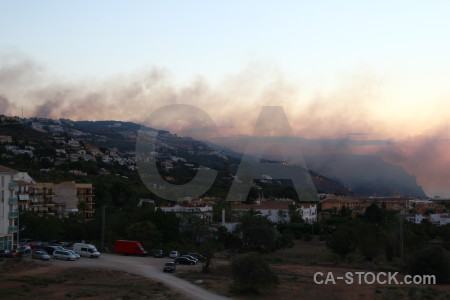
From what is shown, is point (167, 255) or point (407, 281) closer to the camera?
point (407, 281)

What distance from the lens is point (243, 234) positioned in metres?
41.1

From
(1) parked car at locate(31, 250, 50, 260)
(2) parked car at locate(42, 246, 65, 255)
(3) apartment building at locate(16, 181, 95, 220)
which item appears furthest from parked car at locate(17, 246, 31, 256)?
(3) apartment building at locate(16, 181, 95, 220)

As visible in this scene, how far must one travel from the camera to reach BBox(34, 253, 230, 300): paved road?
71.8 feet

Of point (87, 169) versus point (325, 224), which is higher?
point (87, 169)

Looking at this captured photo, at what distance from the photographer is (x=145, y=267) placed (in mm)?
28984

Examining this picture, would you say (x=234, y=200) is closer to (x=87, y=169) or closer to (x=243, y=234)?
(x=87, y=169)

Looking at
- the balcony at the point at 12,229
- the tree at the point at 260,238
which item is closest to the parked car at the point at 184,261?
the tree at the point at 260,238

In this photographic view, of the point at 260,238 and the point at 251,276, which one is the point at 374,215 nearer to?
the point at 260,238

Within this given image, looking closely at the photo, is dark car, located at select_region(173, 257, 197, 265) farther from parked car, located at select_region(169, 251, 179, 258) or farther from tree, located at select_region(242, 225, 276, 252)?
tree, located at select_region(242, 225, 276, 252)

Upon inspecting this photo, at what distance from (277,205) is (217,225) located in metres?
19.3

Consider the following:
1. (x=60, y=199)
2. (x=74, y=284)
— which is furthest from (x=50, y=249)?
(x=60, y=199)

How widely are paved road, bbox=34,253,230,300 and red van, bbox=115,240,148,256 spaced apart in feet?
3.35

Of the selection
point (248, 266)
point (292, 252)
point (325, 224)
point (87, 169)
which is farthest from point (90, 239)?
point (87, 169)

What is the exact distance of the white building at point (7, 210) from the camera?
34219 millimetres
